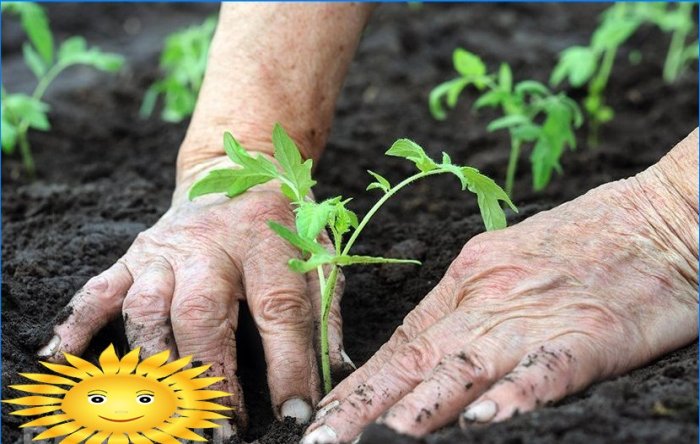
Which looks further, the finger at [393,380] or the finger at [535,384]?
the finger at [393,380]

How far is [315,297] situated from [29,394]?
29.3 inches

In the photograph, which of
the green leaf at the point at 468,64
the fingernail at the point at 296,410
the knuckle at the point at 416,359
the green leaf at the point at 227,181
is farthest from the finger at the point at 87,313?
the green leaf at the point at 468,64

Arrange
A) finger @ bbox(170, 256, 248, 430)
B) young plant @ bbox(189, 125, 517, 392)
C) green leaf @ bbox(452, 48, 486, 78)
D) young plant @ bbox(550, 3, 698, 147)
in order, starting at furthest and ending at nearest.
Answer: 1. young plant @ bbox(550, 3, 698, 147)
2. green leaf @ bbox(452, 48, 486, 78)
3. finger @ bbox(170, 256, 248, 430)
4. young plant @ bbox(189, 125, 517, 392)

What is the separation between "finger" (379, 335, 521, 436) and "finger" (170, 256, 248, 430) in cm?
52

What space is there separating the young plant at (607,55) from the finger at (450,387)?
2.56 m

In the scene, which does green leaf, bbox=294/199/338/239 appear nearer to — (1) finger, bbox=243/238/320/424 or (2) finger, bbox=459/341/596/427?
(1) finger, bbox=243/238/320/424

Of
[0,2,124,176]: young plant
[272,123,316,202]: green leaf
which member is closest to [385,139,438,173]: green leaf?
[272,123,316,202]: green leaf

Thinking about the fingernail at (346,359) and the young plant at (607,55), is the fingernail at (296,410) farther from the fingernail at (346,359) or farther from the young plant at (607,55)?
the young plant at (607,55)

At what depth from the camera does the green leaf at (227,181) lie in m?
2.39

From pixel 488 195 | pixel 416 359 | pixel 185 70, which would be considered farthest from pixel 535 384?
pixel 185 70

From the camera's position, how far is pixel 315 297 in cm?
251

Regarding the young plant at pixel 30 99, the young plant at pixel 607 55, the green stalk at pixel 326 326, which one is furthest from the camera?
the young plant at pixel 607 55

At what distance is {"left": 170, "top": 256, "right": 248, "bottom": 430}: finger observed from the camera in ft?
7.70

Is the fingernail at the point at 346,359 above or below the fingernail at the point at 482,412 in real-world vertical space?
below
